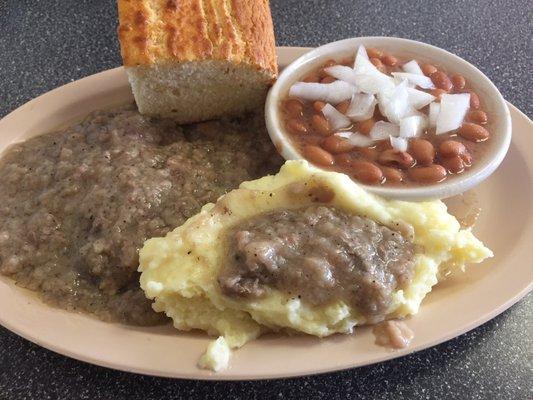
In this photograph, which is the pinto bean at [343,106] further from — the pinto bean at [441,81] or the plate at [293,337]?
the plate at [293,337]

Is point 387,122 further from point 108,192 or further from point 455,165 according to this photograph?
point 108,192

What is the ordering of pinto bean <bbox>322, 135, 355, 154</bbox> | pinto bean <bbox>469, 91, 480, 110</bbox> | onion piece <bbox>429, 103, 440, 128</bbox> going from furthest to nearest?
pinto bean <bbox>469, 91, 480, 110</bbox> → onion piece <bbox>429, 103, 440, 128</bbox> → pinto bean <bbox>322, 135, 355, 154</bbox>

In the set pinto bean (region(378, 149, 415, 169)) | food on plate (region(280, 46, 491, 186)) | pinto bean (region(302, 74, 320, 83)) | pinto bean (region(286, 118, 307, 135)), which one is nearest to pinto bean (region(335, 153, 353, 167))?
food on plate (region(280, 46, 491, 186))

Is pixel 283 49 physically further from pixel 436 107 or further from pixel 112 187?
pixel 112 187

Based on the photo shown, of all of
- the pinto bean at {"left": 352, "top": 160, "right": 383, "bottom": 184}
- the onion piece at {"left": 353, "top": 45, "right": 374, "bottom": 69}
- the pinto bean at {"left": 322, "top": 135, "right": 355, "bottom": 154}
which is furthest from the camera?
the onion piece at {"left": 353, "top": 45, "right": 374, "bottom": 69}

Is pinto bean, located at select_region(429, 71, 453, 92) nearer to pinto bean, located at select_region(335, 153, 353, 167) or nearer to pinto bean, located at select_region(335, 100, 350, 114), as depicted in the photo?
pinto bean, located at select_region(335, 100, 350, 114)

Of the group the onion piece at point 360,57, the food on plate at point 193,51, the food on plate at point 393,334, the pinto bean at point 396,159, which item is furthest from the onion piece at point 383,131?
the food on plate at point 393,334

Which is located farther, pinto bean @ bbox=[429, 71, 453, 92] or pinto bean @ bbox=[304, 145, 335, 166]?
pinto bean @ bbox=[429, 71, 453, 92]

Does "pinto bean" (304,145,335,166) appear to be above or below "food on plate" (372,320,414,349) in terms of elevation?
above

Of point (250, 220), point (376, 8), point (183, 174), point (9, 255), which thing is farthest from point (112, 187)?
point (376, 8)
